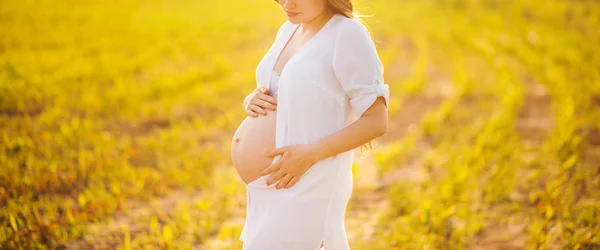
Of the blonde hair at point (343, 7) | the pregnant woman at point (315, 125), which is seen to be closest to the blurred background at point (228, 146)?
the blonde hair at point (343, 7)

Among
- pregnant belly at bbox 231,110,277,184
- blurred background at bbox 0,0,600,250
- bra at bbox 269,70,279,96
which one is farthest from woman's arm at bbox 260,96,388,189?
blurred background at bbox 0,0,600,250

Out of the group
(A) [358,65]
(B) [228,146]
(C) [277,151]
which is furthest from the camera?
(B) [228,146]

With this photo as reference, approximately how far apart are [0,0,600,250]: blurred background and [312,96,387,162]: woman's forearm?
1.30 ft

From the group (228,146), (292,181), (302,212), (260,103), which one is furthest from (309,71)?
(228,146)

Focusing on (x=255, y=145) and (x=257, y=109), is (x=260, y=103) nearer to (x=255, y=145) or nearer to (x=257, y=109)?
(x=257, y=109)

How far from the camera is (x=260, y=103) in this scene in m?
1.96

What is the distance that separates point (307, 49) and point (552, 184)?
3.01m

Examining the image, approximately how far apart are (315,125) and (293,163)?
0.15m

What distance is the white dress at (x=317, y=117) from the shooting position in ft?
5.76

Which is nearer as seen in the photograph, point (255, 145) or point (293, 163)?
point (293, 163)

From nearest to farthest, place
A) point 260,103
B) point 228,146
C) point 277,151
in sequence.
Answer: point 277,151
point 260,103
point 228,146

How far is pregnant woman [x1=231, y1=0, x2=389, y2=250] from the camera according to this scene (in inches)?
69.5

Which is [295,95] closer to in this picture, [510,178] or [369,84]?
[369,84]

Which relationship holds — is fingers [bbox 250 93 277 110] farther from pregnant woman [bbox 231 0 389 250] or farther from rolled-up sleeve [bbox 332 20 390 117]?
rolled-up sleeve [bbox 332 20 390 117]
